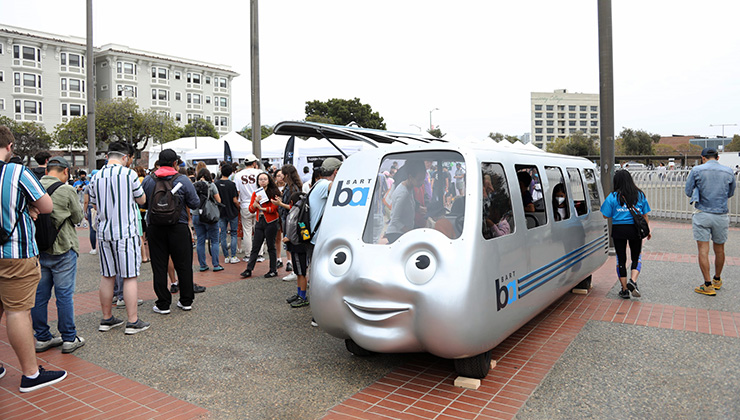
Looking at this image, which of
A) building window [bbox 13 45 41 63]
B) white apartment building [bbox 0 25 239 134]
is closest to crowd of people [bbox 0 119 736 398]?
white apartment building [bbox 0 25 239 134]

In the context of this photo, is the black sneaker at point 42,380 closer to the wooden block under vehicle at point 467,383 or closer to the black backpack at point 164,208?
the black backpack at point 164,208

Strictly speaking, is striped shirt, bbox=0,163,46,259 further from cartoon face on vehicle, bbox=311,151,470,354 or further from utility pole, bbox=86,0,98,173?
utility pole, bbox=86,0,98,173

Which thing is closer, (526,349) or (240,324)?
(526,349)

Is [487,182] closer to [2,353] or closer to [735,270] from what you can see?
[2,353]

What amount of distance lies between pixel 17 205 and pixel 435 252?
10.5 ft

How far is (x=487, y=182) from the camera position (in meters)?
4.15

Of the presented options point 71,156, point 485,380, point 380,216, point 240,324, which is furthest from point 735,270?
point 71,156

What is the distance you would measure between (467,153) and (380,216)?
86 centimetres

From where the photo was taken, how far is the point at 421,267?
3.81 metres

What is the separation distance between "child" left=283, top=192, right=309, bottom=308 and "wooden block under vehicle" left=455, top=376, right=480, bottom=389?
2815mm

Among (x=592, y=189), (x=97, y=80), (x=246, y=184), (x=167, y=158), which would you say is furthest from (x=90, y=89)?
(x=97, y=80)

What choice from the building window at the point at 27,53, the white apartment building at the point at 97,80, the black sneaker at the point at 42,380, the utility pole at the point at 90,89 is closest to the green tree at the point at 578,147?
the white apartment building at the point at 97,80

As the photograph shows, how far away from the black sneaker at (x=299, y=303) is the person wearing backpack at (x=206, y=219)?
8.51 ft

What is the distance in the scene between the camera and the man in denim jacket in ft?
22.2
